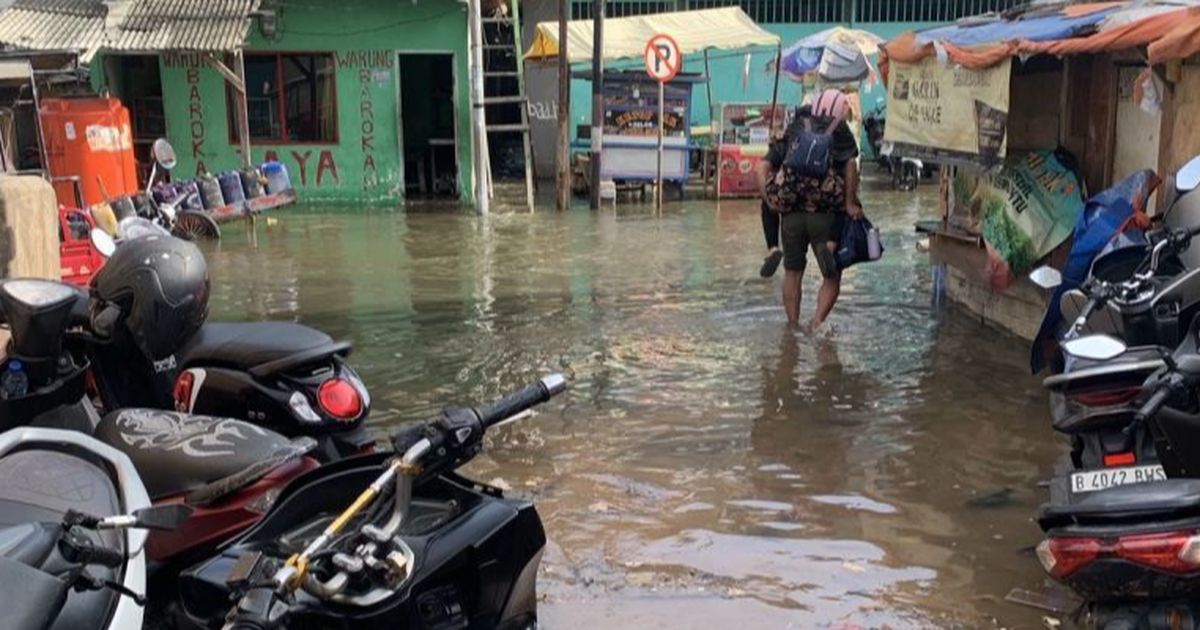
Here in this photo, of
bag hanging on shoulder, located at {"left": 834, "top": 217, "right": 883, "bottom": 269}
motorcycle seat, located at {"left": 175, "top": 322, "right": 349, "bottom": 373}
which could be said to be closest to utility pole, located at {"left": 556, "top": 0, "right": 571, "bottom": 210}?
bag hanging on shoulder, located at {"left": 834, "top": 217, "right": 883, "bottom": 269}

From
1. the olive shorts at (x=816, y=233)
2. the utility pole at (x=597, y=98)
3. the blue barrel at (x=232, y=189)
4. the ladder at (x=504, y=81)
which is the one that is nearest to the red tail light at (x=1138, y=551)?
the olive shorts at (x=816, y=233)

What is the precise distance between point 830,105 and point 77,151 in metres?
9.28

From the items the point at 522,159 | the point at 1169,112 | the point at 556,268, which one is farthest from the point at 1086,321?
the point at 522,159

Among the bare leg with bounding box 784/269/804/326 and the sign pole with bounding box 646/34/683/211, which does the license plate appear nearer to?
the bare leg with bounding box 784/269/804/326

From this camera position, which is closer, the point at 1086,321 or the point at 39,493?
the point at 39,493

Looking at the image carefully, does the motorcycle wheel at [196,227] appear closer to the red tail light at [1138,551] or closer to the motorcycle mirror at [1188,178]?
the motorcycle mirror at [1188,178]

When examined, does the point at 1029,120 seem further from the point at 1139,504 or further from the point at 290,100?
the point at 290,100

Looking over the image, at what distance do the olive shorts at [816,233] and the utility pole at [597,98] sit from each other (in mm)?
7832

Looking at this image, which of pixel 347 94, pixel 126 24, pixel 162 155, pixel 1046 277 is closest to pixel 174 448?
pixel 1046 277

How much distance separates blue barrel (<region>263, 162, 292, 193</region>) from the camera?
14320 mm

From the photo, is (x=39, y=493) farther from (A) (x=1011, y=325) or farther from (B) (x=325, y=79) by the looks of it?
(B) (x=325, y=79)

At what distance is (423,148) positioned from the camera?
1856 centimetres

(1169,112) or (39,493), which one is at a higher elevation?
(1169,112)

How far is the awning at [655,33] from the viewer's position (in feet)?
57.1
